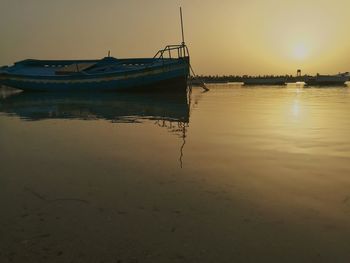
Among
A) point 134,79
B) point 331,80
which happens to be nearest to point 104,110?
point 134,79

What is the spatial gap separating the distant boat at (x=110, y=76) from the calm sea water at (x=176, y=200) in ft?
78.5

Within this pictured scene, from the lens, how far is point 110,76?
105 ft

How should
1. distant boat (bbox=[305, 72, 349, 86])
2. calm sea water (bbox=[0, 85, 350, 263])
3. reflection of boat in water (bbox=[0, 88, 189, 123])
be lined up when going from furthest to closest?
distant boat (bbox=[305, 72, 349, 86]) → reflection of boat in water (bbox=[0, 88, 189, 123]) → calm sea water (bbox=[0, 85, 350, 263])

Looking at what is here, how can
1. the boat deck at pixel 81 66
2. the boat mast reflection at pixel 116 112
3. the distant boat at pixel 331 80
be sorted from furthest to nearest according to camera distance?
the distant boat at pixel 331 80 → the boat deck at pixel 81 66 → the boat mast reflection at pixel 116 112

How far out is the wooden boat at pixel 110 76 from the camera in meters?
31.6

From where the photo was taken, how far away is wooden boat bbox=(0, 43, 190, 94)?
31.6 metres

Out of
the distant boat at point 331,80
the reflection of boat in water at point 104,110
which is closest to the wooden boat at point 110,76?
the reflection of boat in water at point 104,110

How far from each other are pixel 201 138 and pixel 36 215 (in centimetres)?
500

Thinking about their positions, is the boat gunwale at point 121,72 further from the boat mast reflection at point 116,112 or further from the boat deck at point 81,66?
the boat mast reflection at point 116,112

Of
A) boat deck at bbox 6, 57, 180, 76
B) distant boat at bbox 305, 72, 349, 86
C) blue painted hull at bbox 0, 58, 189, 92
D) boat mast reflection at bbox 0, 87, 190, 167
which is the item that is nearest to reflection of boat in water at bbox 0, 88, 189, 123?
boat mast reflection at bbox 0, 87, 190, 167

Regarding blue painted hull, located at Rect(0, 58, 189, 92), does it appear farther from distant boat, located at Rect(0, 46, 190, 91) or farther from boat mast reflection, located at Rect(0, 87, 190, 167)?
boat mast reflection, located at Rect(0, 87, 190, 167)

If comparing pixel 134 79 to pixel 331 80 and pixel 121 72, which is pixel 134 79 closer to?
pixel 121 72

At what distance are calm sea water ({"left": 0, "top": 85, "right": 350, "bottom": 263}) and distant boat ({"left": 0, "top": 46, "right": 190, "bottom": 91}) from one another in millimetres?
23923

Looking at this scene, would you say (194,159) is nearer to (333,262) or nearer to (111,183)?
(111,183)
